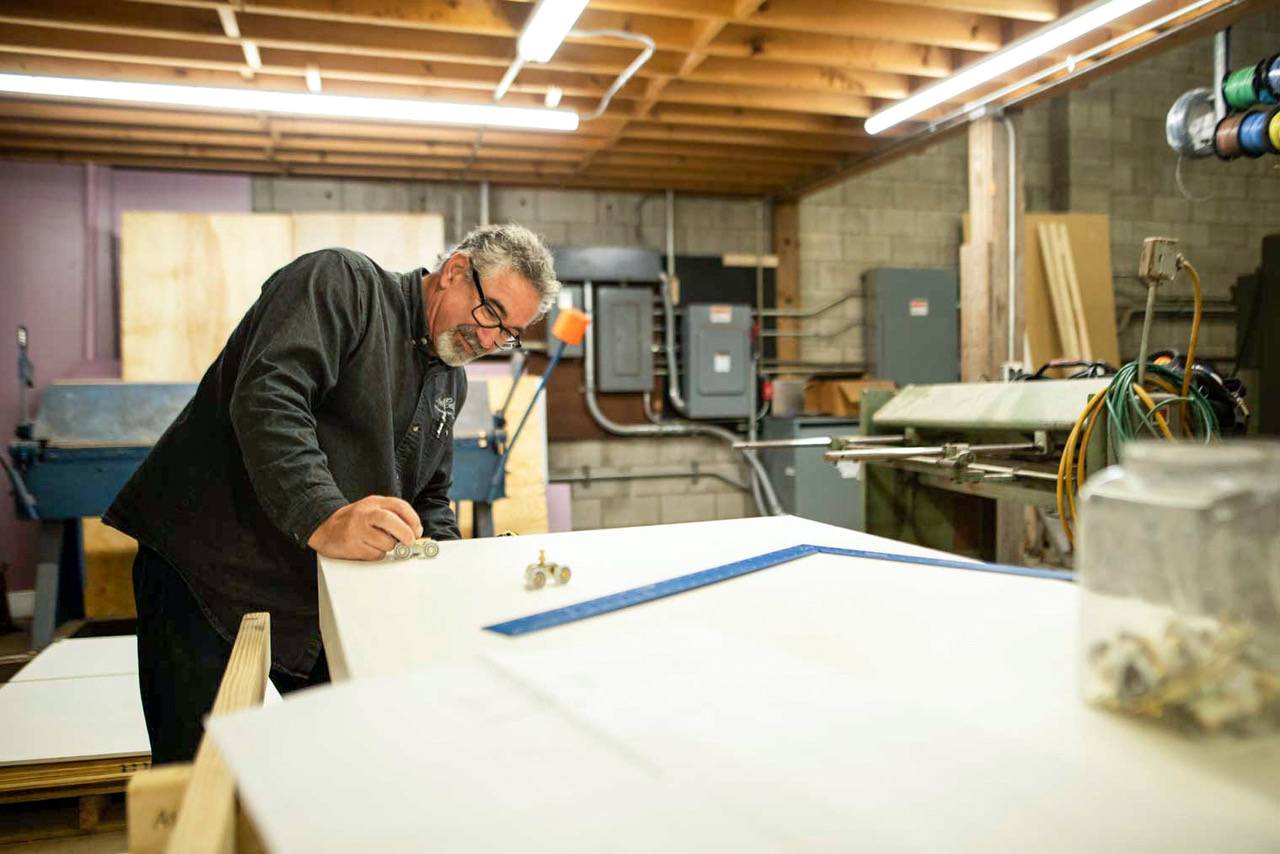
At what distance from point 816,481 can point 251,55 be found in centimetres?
361

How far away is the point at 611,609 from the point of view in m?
0.84

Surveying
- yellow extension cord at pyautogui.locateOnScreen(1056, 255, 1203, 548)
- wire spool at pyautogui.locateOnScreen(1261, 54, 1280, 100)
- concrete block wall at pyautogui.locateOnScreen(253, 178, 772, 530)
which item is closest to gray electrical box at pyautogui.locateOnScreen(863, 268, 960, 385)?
concrete block wall at pyautogui.locateOnScreen(253, 178, 772, 530)

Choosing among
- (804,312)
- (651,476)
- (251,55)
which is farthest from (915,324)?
(251,55)

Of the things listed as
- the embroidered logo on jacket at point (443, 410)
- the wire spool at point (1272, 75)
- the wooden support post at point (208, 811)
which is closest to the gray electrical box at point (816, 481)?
the wire spool at point (1272, 75)

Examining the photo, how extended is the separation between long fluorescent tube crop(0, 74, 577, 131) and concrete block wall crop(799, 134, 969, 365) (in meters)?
2.40

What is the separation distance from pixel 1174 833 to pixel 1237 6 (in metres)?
3.48

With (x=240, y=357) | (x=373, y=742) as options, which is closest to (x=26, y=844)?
(x=240, y=357)

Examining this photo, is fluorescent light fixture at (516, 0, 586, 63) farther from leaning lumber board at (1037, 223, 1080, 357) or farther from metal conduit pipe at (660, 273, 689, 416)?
leaning lumber board at (1037, 223, 1080, 357)

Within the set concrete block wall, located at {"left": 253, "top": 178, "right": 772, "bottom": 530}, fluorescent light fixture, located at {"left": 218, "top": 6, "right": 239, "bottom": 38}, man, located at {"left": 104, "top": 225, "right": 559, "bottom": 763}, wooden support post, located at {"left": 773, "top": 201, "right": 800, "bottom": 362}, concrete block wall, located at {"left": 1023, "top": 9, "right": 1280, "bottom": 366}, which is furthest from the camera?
concrete block wall, located at {"left": 1023, "top": 9, "right": 1280, "bottom": 366}

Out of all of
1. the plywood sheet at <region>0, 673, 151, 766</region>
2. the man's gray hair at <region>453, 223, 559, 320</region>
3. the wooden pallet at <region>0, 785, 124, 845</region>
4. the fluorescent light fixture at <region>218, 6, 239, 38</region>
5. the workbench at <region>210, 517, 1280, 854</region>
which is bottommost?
the wooden pallet at <region>0, 785, 124, 845</region>

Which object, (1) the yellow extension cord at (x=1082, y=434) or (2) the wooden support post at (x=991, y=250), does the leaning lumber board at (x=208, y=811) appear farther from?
(2) the wooden support post at (x=991, y=250)

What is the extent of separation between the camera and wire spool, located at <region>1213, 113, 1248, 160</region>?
108 inches

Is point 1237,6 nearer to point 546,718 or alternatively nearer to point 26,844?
point 546,718

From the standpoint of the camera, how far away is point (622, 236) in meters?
5.36
